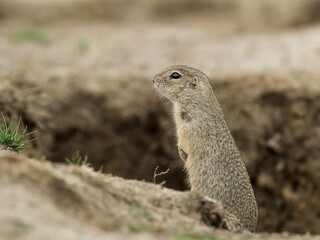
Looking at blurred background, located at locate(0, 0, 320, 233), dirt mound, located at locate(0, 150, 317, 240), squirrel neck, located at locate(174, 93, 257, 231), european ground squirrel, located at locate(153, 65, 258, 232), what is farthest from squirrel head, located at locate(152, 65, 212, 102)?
blurred background, located at locate(0, 0, 320, 233)

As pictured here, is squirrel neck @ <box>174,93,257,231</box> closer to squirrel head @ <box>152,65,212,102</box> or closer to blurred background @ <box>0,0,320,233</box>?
squirrel head @ <box>152,65,212,102</box>

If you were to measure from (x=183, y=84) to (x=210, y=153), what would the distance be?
135 centimetres

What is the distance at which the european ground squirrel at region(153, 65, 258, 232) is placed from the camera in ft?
28.0

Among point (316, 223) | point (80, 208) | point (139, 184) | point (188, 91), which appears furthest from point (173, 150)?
point (80, 208)

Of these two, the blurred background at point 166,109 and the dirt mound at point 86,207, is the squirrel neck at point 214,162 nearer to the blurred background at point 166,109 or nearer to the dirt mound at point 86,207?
the dirt mound at point 86,207

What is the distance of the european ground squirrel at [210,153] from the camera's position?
28.0ft

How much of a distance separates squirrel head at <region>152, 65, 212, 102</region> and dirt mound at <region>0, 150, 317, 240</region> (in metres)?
2.59

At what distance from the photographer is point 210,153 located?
8.73 metres

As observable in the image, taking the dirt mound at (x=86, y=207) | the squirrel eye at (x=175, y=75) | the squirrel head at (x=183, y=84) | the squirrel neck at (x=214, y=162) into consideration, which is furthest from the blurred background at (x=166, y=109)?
the dirt mound at (x=86, y=207)

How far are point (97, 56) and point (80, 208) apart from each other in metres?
9.37

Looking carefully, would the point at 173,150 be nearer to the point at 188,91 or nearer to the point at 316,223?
the point at 316,223

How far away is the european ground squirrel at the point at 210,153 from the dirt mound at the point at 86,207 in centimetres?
152

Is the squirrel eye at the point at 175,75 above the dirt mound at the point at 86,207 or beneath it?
above

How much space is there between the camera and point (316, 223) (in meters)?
13.6
